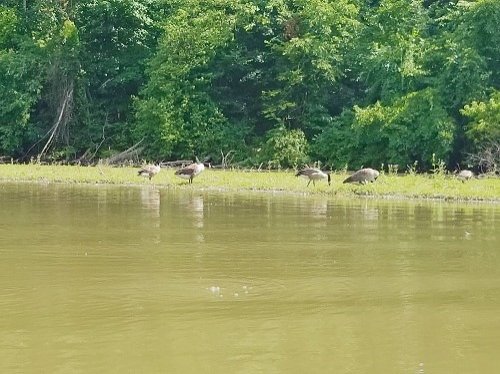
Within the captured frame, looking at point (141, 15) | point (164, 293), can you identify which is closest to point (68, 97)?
point (141, 15)

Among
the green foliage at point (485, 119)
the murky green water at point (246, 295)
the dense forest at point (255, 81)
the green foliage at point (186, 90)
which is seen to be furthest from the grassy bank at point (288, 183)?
the green foliage at point (186, 90)

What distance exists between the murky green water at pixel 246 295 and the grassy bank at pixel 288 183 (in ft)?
21.4

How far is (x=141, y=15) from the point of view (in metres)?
41.5

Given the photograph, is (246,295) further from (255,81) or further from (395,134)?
(255,81)

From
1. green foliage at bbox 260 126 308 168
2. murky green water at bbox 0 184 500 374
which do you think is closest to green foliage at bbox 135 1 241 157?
green foliage at bbox 260 126 308 168

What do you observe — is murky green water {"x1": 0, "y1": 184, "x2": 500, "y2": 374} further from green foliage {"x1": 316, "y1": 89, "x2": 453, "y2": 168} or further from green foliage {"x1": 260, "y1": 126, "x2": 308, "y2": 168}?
green foliage {"x1": 260, "y1": 126, "x2": 308, "y2": 168}

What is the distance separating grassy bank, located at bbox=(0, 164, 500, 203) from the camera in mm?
23375

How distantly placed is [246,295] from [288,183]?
1699cm

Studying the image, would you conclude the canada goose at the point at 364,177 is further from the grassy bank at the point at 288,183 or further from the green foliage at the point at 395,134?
the green foliage at the point at 395,134

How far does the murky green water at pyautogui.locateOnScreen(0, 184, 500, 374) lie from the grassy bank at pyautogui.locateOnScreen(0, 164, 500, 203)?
651 cm

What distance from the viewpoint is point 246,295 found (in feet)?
30.3

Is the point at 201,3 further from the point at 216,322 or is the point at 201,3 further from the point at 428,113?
the point at 216,322

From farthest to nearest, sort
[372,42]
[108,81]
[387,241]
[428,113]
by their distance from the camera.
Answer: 1. [108,81]
2. [372,42]
3. [428,113]
4. [387,241]

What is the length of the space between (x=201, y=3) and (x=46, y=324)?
33.9 m
